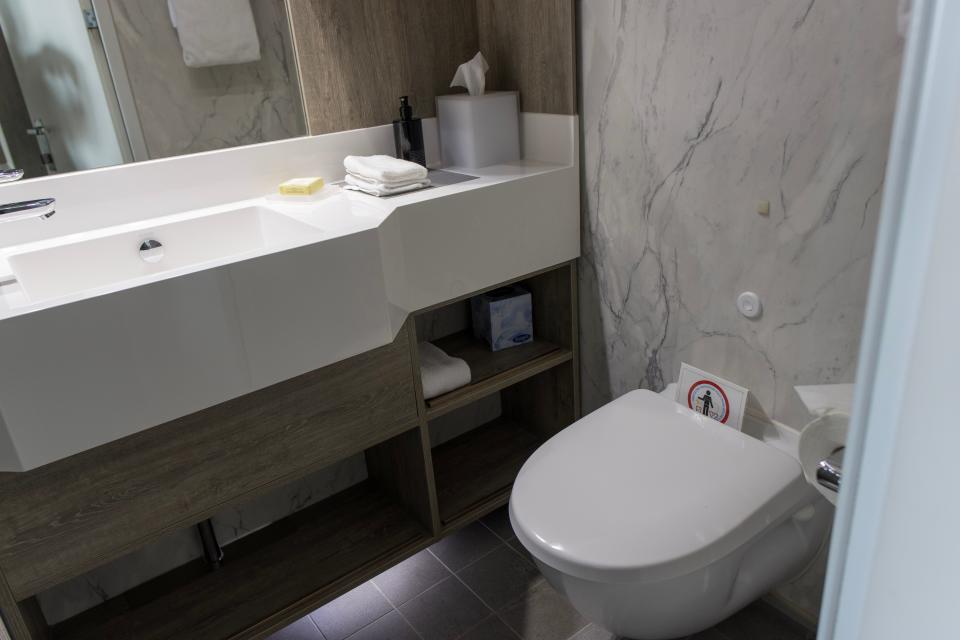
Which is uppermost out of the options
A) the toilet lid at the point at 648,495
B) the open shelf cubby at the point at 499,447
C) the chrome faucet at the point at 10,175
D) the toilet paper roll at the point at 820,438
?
the chrome faucet at the point at 10,175

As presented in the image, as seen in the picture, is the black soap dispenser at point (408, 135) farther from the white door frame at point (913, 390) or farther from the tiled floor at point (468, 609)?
the white door frame at point (913, 390)

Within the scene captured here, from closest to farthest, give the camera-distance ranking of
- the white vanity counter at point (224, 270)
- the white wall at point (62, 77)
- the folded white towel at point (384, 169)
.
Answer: the white vanity counter at point (224, 270) → the white wall at point (62, 77) → the folded white towel at point (384, 169)

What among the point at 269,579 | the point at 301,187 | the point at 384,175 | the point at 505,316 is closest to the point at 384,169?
the point at 384,175

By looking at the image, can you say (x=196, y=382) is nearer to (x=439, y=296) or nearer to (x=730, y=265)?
(x=439, y=296)

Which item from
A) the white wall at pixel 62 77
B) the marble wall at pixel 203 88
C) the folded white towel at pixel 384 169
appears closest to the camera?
the white wall at pixel 62 77

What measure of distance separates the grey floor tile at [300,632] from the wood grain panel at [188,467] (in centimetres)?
45

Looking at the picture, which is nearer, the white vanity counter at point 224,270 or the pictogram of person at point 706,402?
the white vanity counter at point 224,270

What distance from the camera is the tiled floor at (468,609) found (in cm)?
155

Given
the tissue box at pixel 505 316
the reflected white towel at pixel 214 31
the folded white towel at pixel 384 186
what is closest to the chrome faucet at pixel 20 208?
the reflected white towel at pixel 214 31

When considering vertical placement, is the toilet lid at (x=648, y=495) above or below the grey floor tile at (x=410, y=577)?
above

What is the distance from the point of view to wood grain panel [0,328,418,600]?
3.78ft

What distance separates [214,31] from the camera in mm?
1480

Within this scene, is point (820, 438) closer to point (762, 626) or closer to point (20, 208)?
point (762, 626)

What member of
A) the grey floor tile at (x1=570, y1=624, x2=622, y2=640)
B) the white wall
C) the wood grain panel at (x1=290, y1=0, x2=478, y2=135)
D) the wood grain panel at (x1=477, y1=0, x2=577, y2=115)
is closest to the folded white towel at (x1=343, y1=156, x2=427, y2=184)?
the wood grain panel at (x1=290, y1=0, x2=478, y2=135)
